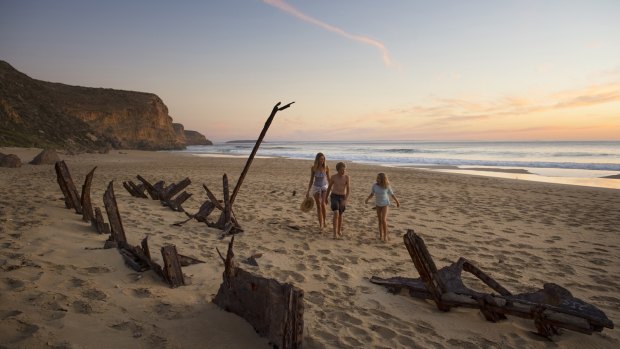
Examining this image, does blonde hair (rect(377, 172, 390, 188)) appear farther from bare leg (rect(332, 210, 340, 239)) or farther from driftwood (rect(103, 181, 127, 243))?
driftwood (rect(103, 181, 127, 243))

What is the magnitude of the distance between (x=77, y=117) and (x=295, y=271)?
56.5 m

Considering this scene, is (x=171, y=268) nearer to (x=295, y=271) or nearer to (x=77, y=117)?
(x=295, y=271)

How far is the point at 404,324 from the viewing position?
357cm

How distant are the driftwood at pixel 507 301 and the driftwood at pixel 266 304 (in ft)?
5.18

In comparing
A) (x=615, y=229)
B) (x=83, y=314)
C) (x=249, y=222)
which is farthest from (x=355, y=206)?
(x=83, y=314)

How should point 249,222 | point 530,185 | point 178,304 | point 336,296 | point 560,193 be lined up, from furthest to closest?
point 530,185, point 560,193, point 249,222, point 336,296, point 178,304

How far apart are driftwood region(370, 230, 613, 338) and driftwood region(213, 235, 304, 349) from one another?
5.18 feet

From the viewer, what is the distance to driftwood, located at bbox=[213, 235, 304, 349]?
2627mm

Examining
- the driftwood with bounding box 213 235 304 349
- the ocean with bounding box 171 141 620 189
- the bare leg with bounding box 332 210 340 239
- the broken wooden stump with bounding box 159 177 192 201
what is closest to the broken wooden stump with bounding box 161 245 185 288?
the driftwood with bounding box 213 235 304 349

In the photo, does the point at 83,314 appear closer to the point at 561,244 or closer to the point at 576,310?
the point at 576,310

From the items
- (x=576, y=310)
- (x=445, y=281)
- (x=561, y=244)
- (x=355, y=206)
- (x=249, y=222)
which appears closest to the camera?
(x=576, y=310)

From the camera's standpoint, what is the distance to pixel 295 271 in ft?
16.4

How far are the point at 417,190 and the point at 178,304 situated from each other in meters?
12.7

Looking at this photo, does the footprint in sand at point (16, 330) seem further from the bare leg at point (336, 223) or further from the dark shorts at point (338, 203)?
the dark shorts at point (338, 203)
